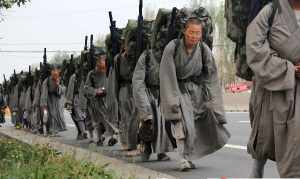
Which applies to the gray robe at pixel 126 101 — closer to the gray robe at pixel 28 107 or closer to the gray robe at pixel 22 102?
the gray robe at pixel 28 107

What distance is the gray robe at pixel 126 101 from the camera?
11992 mm

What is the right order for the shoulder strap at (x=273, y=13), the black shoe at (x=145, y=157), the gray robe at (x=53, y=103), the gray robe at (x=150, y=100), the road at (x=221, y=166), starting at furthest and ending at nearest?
the gray robe at (x=53, y=103)
the black shoe at (x=145, y=157)
the gray robe at (x=150, y=100)
the road at (x=221, y=166)
the shoulder strap at (x=273, y=13)

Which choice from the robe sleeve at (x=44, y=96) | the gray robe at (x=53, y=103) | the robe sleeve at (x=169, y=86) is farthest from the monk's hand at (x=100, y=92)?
the robe sleeve at (x=169, y=86)

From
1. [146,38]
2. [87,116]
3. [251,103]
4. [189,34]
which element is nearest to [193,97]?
[189,34]

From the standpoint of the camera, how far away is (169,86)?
930 centimetres

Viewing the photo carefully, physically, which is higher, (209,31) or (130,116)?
(209,31)

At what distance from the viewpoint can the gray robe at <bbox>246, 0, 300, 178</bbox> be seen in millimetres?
5820

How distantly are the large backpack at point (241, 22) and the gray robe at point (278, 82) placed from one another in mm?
293

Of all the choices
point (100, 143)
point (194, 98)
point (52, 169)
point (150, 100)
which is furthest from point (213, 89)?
point (100, 143)

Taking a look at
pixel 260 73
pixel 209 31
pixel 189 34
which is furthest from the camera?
pixel 209 31

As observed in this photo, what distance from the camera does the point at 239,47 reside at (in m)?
6.59

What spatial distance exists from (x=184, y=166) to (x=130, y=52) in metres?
3.02

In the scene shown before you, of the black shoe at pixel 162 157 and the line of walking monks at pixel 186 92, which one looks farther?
the black shoe at pixel 162 157

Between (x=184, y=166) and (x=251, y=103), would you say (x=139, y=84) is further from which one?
(x=251, y=103)
